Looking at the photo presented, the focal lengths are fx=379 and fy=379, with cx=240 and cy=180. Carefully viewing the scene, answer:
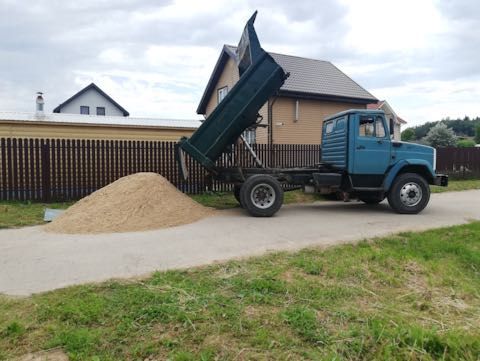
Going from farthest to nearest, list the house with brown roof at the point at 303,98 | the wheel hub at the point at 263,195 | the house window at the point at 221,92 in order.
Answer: the house window at the point at 221,92
the house with brown roof at the point at 303,98
the wheel hub at the point at 263,195

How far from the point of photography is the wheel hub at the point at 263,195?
9.13 metres

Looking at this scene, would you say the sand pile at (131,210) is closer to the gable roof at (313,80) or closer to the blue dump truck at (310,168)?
the blue dump truck at (310,168)

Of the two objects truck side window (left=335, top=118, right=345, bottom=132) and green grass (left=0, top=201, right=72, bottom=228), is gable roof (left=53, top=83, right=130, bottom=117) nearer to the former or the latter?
green grass (left=0, top=201, right=72, bottom=228)

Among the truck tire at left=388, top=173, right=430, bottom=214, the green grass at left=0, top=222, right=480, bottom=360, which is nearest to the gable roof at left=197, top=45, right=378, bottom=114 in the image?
the truck tire at left=388, top=173, right=430, bottom=214

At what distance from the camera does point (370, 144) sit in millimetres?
9477

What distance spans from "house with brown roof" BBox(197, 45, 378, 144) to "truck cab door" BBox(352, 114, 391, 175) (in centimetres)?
969

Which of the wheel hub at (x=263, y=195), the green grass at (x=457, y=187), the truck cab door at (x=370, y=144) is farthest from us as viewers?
the green grass at (x=457, y=187)

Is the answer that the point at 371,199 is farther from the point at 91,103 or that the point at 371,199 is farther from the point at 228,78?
the point at 91,103

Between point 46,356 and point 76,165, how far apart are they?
9.84 m

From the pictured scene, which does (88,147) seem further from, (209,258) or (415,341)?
(415,341)

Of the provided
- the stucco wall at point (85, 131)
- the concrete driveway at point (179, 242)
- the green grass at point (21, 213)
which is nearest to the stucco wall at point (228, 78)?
the stucco wall at point (85, 131)

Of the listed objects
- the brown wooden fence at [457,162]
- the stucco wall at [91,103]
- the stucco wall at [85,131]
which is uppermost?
the stucco wall at [91,103]

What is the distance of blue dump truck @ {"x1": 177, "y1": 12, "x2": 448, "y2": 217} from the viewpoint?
9.03m

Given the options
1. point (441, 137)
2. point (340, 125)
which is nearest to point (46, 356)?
point (340, 125)
